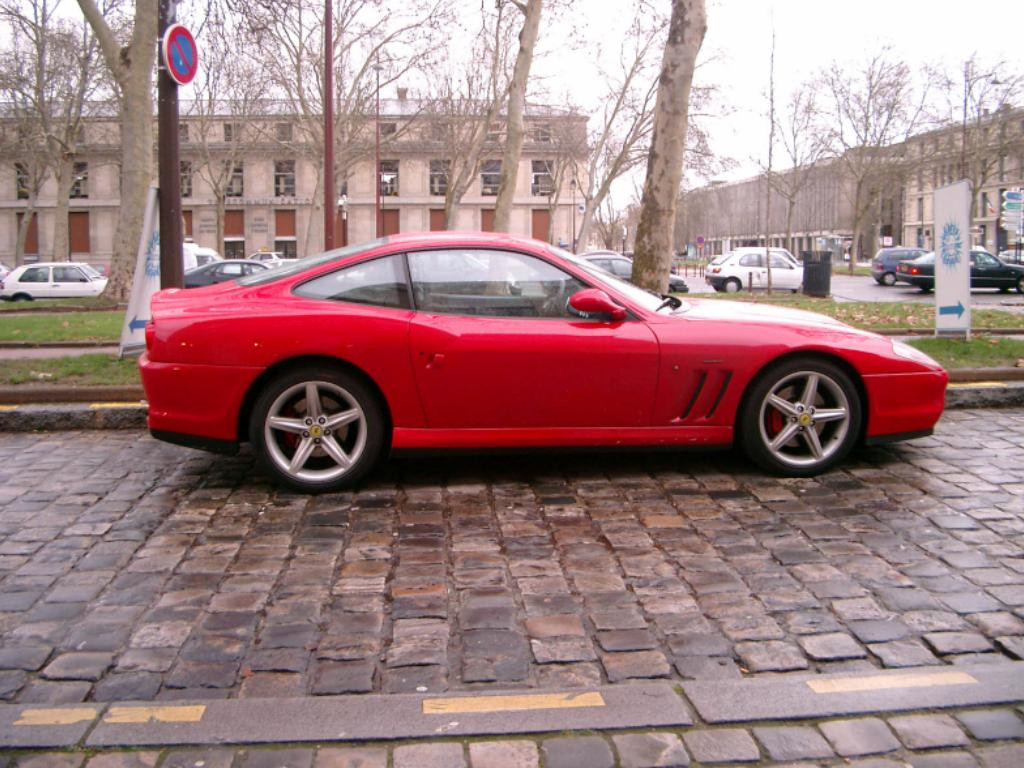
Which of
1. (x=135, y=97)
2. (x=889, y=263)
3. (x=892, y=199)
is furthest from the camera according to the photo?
(x=892, y=199)

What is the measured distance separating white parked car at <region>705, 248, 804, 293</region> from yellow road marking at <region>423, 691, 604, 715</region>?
30.1 metres

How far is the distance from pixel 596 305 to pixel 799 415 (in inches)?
51.9

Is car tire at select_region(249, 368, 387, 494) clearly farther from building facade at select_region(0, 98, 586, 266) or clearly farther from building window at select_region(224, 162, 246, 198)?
building window at select_region(224, 162, 246, 198)

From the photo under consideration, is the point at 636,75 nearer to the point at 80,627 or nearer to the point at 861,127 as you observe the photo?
the point at 861,127

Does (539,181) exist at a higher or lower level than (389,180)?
higher

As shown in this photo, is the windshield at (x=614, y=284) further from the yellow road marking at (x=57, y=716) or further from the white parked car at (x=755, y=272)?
the white parked car at (x=755, y=272)

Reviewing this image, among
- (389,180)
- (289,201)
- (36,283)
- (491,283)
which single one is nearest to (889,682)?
(491,283)

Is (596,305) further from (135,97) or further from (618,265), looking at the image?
(618,265)

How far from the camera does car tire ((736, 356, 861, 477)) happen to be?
5.14m

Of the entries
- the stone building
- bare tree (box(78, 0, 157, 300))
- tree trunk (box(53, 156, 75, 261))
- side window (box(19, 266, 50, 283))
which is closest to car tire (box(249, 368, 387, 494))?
bare tree (box(78, 0, 157, 300))

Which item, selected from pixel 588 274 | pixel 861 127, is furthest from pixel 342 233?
pixel 588 274

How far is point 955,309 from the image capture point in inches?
360

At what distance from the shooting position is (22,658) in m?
3.02

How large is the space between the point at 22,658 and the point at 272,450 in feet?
6.58
